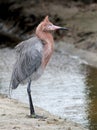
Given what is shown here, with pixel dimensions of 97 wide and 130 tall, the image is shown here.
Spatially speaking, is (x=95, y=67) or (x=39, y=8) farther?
(x=39, y=8)

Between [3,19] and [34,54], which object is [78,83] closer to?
[34,54]

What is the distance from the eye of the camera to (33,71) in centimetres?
930

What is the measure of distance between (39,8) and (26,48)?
1537 centimetres

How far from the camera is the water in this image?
10602 mm

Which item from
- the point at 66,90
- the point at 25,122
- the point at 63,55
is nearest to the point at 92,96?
the point at 66,90

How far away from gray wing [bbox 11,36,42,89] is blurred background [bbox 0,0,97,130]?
1224mm

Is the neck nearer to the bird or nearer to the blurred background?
the bird

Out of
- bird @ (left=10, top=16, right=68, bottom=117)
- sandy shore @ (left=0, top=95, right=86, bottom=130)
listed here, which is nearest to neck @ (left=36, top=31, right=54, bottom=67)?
bird @ (left=10, top=16, right=68, bottom=117)

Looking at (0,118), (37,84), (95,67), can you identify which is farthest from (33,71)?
(95,67)

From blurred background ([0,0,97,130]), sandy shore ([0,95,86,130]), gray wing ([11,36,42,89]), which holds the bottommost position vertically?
blurred background ([0,0,97,130])

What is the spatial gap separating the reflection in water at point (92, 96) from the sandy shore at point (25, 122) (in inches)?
24.1

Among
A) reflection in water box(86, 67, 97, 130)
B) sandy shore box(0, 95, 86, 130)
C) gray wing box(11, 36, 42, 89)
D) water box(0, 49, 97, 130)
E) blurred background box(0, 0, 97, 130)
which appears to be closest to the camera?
sandy shore box(0, 95, 86, 130)

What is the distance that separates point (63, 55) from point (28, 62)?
9.41 m

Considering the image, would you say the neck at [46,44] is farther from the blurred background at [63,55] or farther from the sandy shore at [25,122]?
the blurred background at [63,55]
